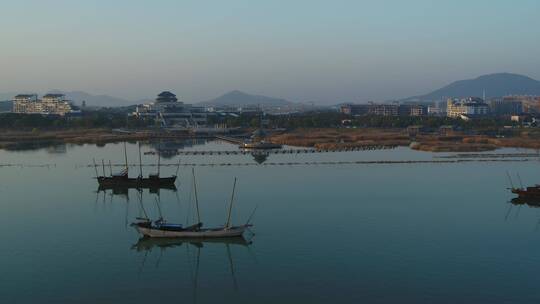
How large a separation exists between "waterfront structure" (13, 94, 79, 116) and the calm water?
6269 centimetres

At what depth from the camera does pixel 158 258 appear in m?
11.7

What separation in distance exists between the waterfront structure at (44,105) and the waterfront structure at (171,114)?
10.9 metres

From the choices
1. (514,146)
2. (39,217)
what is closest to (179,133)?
(514,146)

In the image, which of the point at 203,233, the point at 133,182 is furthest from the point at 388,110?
the point at 203,233

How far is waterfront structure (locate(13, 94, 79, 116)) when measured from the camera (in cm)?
8125

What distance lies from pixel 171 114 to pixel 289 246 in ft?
188

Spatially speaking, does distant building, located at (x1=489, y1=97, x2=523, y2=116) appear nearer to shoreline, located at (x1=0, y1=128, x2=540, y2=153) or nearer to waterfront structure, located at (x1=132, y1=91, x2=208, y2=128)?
waterfront structure, located at (x1=132, y1=91, x2=208, y2=128)

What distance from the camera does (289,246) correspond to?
39.8ft

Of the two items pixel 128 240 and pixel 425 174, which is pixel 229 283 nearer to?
pixel 128 240

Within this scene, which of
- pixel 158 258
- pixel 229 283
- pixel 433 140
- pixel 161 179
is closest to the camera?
pixel 229 283

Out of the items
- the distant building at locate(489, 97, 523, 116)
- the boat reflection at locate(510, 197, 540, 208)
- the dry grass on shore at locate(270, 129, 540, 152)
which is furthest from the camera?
the distant building at locate(489, 97, 523, 116)

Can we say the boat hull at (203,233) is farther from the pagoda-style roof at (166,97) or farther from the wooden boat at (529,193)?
the pagoda-style roof at (166,97)

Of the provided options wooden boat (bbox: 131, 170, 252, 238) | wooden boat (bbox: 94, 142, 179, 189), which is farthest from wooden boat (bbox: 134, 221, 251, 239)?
wooden boat (bbox: 94, 142, 179, 189)

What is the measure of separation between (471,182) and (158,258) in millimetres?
12574
